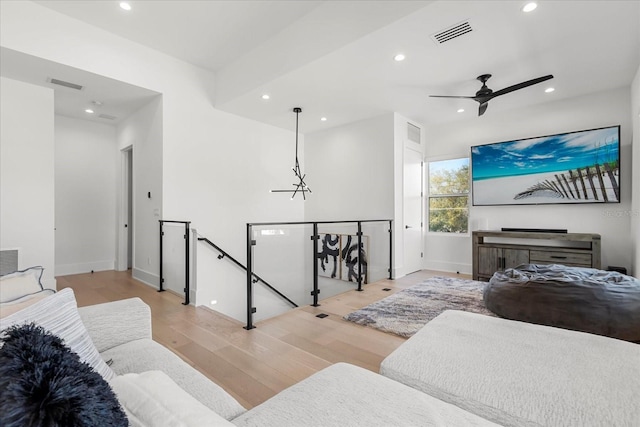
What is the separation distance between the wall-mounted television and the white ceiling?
70cm

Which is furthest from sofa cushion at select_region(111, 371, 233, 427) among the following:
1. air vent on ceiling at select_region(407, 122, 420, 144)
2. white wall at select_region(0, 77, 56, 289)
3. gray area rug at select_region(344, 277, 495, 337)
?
air vent on ceiling at select_region(407, 122, 420, 144)

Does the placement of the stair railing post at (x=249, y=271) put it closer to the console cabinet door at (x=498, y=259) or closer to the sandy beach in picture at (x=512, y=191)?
the console cabinet door at (x=498, y=259)

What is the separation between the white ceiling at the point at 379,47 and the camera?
8.98ft

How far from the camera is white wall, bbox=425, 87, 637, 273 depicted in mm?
4160

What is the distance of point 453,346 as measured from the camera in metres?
1.42

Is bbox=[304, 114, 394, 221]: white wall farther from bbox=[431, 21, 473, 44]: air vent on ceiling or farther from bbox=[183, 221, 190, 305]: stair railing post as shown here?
bbox=[183, 221, 190, 305]: stair railing post

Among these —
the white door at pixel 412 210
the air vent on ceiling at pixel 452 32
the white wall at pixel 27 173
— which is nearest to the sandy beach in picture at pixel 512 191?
the white door at pixel 412 210

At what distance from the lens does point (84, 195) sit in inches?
225

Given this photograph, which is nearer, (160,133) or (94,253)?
(160,133)

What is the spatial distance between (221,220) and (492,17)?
4677 mm

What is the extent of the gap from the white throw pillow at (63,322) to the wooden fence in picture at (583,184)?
18.9ft

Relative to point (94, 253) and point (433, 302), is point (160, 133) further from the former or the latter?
point (433, 302)

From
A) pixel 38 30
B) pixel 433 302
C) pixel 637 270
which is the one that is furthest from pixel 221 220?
pixel 637 270

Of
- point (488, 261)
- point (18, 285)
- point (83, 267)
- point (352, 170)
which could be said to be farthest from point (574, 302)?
point (83, 267)
